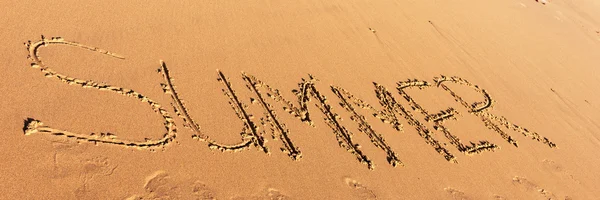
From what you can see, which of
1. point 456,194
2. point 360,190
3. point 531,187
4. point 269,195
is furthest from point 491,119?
point 269,195

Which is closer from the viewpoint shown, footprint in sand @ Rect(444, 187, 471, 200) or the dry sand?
the dry sand

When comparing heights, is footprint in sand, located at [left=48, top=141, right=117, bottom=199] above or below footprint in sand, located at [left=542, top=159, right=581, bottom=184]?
above

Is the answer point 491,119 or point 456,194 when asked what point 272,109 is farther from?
point 491,119

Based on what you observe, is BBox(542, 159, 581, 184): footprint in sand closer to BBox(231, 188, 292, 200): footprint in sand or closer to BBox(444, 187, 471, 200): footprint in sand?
BBox(444, 187, 471, 200): footprint in sand

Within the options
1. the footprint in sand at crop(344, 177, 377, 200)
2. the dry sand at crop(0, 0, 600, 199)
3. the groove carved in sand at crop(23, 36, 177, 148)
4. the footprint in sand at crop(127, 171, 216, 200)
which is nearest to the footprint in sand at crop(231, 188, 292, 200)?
the dry sand at crop(0, 0, 600, 199)

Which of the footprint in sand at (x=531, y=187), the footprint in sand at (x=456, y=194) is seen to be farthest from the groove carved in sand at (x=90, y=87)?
the footprint in sand at (x=531, y=187)

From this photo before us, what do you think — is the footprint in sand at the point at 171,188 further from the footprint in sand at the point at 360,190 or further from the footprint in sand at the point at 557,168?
the footprint in sand at the point at 557,168
